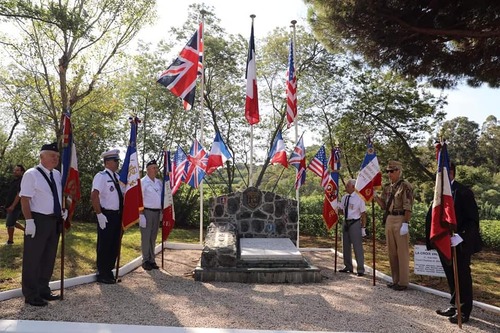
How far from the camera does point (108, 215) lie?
5941 mm

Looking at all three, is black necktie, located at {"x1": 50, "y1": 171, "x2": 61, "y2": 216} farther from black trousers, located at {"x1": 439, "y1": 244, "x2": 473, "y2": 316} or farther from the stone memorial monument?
black trousers, located at {"x1": 439, "y1": 244, "x2": 473, "y2": 316}

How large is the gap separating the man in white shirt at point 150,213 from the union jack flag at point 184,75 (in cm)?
211

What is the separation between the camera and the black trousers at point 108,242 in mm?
5938

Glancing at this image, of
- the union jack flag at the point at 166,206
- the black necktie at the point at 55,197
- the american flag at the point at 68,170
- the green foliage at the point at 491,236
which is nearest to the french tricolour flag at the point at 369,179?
the union jack flag at the point at 166,206

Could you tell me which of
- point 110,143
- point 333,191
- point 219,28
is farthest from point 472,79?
point 110,143

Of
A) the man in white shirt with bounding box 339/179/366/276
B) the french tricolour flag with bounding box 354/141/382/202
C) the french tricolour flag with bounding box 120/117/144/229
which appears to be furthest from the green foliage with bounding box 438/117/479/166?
the french tricolour flag with bounding box 120/117/144/229

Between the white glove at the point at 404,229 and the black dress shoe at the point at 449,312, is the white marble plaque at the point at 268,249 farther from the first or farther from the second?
the black dress shoe at the point at 449,312

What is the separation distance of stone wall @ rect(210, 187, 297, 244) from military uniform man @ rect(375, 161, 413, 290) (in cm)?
344

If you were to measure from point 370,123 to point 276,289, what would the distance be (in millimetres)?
11126

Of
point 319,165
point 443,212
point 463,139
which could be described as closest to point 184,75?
point 319,165

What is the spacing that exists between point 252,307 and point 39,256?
2564 mm

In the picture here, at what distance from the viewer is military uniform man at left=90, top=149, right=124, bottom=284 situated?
591 cm

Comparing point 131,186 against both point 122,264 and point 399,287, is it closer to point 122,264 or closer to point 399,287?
point 122,264

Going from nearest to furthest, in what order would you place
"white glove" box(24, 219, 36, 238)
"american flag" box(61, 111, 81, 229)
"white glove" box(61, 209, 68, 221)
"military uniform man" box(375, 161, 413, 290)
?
"white glove" box(24, 219, 36, 238) → "white glove" box(61, 209, 68, 221) → "american flag" box(61, 111, 81, 229) → "military uniform man" box(375, 161, 413, 290)
